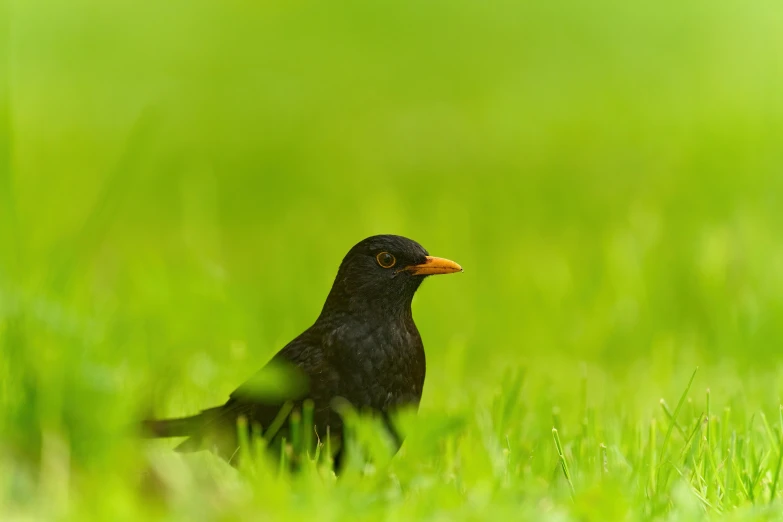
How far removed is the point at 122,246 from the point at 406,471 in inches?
266

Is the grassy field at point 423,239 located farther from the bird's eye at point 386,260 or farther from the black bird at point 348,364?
the bird's eye at point 386,260

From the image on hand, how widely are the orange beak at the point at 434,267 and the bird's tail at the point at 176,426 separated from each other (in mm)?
1078

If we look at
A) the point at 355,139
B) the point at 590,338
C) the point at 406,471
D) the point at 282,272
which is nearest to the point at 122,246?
the point at 282,272

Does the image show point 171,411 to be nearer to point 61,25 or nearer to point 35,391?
point 35,391

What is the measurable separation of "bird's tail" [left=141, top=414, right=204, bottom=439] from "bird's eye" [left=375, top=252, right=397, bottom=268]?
3.25 feet

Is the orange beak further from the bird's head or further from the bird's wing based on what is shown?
the bird's wing

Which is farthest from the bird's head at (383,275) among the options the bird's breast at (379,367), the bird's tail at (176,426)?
the bird's tail at (176,426)

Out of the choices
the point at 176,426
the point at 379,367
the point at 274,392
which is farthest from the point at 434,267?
the point at 176,426

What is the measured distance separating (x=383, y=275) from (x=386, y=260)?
7 cm

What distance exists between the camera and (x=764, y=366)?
582 cm

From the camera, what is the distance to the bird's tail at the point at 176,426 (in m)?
4.17

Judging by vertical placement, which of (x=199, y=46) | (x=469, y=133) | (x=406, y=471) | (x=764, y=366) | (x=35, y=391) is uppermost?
(x=199, y=46)

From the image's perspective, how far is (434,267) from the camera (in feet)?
13.8

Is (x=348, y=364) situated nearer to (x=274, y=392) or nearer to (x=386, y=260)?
(x=274, y=392)
